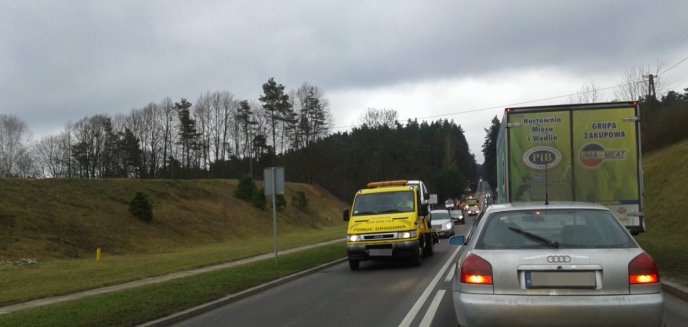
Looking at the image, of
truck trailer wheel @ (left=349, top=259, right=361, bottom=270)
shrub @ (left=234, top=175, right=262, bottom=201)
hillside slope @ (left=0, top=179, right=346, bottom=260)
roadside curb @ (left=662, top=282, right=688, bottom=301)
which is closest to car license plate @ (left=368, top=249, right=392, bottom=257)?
truck trailer wheel @ (left=349, top=259, right=361, bottom=270)

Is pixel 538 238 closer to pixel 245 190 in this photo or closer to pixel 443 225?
pixel 443 225

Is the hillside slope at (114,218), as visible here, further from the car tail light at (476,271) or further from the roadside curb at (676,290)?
the roadside curb at (676,290)

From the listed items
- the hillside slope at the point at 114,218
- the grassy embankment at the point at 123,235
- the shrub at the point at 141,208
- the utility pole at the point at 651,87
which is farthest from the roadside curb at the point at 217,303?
the utility pole at the point at 651,87

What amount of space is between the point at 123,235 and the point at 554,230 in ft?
93.9

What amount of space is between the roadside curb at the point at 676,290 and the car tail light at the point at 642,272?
497 cm

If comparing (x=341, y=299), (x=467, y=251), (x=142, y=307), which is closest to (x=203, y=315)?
(x=142, y=307)

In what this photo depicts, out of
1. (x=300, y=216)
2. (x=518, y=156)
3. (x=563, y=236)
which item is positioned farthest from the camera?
(x=300, y=216)

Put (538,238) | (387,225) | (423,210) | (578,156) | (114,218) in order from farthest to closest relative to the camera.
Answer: (114,218) → (423,210) → (387,225) → (578,156) → (538,238)

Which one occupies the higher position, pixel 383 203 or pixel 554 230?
pixel 554 230

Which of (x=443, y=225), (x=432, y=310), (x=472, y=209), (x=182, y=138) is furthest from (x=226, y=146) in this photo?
(x=432, y=310)

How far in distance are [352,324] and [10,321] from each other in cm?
512

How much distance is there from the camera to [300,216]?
55188 millimetres

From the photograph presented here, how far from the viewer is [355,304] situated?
30.9ft

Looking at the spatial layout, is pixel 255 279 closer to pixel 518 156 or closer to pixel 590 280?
pixel 518 156
